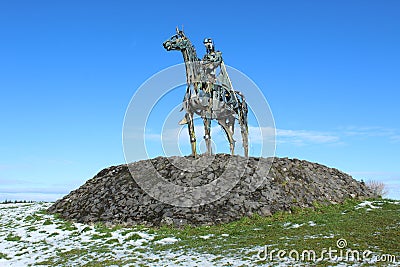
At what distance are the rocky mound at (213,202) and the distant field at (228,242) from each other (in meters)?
0.67

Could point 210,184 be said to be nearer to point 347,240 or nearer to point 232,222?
point 232,222

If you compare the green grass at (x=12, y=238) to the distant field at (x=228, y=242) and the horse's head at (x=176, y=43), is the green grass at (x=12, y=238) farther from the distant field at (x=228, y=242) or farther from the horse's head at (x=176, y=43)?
the horse's head at (x=176, y=43)

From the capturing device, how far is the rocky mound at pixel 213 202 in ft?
59.8

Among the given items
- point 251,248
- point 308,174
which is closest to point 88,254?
point 251,248

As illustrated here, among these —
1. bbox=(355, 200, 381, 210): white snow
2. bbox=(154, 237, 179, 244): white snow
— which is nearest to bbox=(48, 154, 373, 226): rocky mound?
bbox=(355, 200, 381, 210): white snow

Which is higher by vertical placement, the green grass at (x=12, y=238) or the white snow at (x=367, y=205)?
the white snow at (x=367, y=205)

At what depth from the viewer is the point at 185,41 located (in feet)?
67.4

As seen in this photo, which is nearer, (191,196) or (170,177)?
(191,196)

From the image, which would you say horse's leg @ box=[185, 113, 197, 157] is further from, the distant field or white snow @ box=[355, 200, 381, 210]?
white snow @ box=[355, 200, 381, 210]

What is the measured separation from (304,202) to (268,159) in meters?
3.53

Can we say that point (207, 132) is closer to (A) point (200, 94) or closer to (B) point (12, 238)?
(A) point (200, 94)

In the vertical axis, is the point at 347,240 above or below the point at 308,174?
below

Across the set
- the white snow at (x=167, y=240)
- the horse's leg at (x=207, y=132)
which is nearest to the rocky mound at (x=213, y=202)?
the horse's leg at (x=207, y=132)

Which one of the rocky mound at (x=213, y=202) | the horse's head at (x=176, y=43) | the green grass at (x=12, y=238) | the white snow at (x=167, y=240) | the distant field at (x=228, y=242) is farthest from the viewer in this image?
the horse's head at (x=176, y=43)
